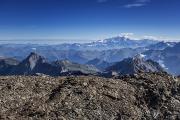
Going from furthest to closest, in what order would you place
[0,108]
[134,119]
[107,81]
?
[107,81] → [134,119] → [0,108]

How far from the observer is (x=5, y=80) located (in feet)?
119

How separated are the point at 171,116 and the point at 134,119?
4265 mm

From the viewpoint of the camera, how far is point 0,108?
2952 centimetres

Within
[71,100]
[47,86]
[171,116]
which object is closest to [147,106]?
[171,116]

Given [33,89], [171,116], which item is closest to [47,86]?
[33,89]

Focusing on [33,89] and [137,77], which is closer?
[33,89]

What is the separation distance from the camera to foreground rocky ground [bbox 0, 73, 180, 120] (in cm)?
3033

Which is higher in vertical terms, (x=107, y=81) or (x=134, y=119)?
(x=107, y=81)

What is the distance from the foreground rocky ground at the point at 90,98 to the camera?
30328 millimetres

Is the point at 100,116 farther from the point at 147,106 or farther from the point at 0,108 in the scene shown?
the point at 0,108

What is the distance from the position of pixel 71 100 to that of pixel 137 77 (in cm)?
1055

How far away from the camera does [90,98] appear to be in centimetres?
3309

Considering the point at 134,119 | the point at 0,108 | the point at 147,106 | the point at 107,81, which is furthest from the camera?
the point at 107,81

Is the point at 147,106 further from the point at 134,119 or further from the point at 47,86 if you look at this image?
the point at 47,86
